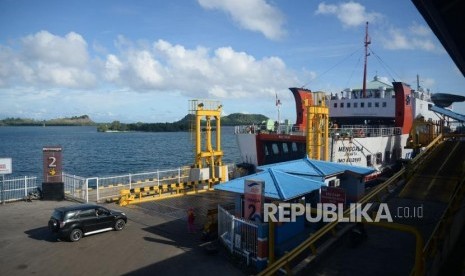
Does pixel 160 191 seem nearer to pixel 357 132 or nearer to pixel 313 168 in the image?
pixel 313 168

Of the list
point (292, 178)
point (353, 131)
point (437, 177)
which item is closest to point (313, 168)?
point (292, 178)

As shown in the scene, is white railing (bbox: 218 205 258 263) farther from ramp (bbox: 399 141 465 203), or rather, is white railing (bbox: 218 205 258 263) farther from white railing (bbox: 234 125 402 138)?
white railing (bbox: 234 125 402 138)

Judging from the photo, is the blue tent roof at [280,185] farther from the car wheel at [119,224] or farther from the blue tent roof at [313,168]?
the car wheel at [119,224]

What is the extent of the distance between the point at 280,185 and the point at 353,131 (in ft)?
63.8

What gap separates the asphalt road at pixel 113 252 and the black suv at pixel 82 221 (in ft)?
0.95

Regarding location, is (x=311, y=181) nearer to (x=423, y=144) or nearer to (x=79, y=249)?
(x=79, y=249)

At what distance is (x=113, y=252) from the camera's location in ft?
41.0

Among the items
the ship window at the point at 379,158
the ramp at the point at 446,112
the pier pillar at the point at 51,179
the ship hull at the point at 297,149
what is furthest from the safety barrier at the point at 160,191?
the ramp at the point at 446,112

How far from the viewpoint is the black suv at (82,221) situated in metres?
13.4

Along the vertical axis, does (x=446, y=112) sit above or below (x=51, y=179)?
above

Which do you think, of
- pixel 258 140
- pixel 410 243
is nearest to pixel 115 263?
pixel 410 243

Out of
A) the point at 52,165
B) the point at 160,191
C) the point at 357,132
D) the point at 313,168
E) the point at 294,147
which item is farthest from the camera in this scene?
the point at 294,147

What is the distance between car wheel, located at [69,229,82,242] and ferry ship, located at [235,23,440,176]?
16.8m

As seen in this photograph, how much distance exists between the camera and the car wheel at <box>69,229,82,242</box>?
1344cm
